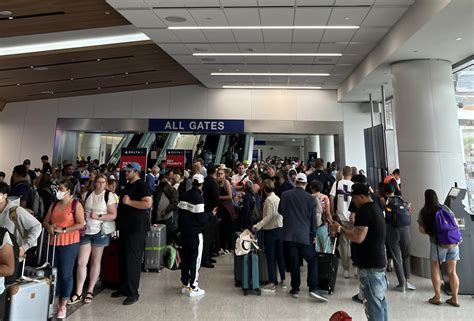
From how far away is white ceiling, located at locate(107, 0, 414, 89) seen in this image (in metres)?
5.39

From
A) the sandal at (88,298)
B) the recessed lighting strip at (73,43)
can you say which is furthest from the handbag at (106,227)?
the recessed lighting strip at (73,43)

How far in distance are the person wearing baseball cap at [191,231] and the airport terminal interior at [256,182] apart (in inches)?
0.8

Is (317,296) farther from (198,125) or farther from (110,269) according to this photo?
(198,125)

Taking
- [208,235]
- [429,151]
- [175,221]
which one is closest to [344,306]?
[208,235]

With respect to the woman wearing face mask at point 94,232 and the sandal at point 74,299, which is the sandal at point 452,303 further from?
the sandal at point 74,299

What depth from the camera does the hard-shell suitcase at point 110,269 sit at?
4309 mm

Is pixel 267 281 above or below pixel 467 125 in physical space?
below

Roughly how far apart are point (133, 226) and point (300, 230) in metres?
2.19

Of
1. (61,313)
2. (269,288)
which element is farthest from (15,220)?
(269,288)

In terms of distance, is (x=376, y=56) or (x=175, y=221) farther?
(x=376, y=56)

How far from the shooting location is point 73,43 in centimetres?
750

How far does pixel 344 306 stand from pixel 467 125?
5.87 metres

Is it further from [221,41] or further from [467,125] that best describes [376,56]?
[221,41]

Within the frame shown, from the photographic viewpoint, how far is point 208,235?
5.66 m
